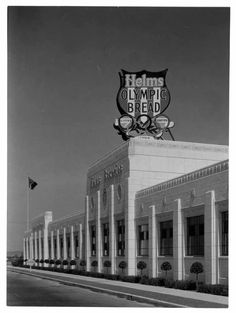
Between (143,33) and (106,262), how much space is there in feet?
90.1

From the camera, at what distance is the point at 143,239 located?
4525 centimetres

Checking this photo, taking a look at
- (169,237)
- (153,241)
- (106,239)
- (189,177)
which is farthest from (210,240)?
(106,239)

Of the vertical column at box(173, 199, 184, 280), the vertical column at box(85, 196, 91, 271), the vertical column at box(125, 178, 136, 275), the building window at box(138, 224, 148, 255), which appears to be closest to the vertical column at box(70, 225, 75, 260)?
the vertical column at box(85, 196, 91, 271)

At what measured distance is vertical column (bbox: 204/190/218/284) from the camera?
3266 centimetres

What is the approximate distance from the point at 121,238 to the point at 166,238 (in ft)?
30.2

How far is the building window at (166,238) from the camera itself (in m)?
40.1

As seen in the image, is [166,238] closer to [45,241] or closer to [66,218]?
[66,218]

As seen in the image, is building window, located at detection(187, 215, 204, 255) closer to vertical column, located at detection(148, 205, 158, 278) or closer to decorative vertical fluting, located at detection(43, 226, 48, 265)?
vertical column, located at detection(148, 205, 158, 278)

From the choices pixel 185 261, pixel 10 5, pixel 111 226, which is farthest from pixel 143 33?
pixel 111 226

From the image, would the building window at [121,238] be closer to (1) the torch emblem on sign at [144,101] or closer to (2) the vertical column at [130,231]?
(2) the vertical column at [130,231]

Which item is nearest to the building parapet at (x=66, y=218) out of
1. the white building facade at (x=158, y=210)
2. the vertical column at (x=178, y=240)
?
the white building facade at (x=158, y=210)

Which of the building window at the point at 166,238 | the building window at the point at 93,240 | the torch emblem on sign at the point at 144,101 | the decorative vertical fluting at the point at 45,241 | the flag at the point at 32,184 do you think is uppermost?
the torch emblem on sign at the point at 144,101

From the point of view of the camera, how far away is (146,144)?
47.6m

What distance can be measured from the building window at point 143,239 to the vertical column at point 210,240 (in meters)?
11.3
